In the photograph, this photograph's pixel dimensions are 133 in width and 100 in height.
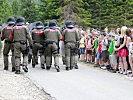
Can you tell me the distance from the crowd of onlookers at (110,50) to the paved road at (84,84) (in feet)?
2.06

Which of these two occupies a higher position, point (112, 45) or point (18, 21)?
point (18, 21)

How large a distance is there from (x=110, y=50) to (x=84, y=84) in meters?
4.31

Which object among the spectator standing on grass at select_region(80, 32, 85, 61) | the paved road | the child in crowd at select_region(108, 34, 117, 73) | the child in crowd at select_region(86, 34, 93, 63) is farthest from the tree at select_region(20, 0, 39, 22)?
the paved road

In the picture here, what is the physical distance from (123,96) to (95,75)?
4.40 m

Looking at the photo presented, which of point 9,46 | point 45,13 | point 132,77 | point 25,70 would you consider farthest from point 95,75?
point 45,13

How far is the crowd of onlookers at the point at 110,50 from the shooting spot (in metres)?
14.7

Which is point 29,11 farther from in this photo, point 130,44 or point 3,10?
point 130,44

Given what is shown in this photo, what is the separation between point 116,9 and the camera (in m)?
46.1

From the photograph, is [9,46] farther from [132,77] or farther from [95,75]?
[132,77]

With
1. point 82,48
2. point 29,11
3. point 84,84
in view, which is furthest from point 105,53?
point 29,11

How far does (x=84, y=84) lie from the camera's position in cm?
1220

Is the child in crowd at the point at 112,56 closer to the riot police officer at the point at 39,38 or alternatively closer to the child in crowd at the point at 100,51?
the child in crowd at the point at 100,51

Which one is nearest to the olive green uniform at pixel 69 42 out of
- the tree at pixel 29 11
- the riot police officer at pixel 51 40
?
the riot police officer at pixel 51 40

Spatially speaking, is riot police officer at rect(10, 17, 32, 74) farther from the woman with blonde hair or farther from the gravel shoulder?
the woman with blonde hair
